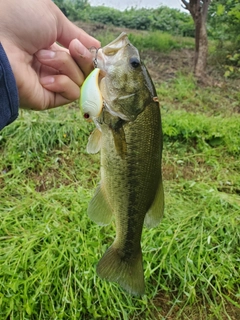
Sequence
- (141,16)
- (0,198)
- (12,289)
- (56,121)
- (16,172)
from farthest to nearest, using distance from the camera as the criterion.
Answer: (141,16) < (56,121) < (16,172) < (0,198) < (12,289)

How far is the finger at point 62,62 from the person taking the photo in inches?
64.3

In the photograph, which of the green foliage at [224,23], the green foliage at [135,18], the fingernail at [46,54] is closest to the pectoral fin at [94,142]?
the fingernail at [46,54]

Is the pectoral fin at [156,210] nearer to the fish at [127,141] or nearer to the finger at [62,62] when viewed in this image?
the fish at [127,141]

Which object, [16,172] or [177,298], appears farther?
[16,172]

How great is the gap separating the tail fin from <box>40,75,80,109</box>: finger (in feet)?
2.59

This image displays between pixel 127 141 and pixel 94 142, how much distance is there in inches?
6.1

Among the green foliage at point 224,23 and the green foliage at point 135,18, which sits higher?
the green foliage at point 224,23

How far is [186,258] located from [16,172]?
1.92 meters

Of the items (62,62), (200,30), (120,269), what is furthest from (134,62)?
(200,30)

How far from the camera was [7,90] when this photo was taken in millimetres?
1521

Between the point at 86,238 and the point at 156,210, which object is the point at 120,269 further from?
the point at 86,238

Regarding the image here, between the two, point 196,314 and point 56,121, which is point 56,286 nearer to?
point 196,314

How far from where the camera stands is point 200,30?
6.59 meters

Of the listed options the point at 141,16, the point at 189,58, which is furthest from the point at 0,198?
the point at 141,16
